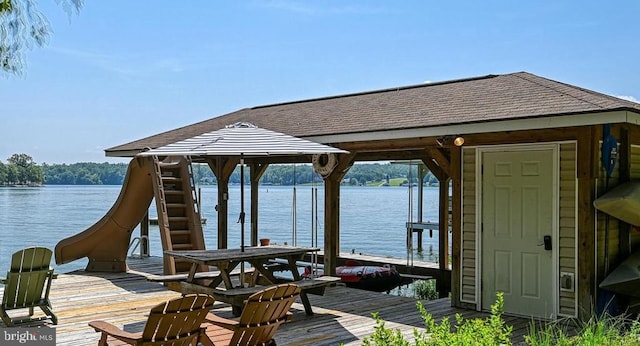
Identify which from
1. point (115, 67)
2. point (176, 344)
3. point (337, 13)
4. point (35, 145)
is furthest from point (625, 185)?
point (35, 145)

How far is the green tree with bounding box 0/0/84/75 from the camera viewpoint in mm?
5234

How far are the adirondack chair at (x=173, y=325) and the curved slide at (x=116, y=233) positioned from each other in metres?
6.15

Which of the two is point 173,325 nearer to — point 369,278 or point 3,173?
point 369,278

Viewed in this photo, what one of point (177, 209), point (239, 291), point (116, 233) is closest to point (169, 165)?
point (177, 209)

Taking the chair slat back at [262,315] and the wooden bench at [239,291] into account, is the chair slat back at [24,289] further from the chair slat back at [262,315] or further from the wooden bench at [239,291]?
the chair slat back at [262,315]

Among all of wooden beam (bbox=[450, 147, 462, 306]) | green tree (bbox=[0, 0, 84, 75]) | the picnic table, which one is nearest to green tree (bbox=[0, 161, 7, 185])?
the picnic table

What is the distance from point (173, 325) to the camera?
4477 millimetres

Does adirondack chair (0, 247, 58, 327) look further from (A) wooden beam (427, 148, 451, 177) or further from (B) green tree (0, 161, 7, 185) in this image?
(B) green tree (0, 161, 7, 185)

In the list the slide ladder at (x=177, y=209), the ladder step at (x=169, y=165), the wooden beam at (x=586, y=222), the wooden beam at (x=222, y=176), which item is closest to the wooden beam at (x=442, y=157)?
the wooden beam at (x=586, y=222)

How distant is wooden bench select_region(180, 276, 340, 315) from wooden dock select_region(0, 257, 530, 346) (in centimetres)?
26

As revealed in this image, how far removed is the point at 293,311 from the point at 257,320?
2.78 meters

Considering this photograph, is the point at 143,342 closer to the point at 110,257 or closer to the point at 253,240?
the point at 110,257

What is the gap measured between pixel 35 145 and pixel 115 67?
1174 centimetres

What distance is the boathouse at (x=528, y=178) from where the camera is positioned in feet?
21.9
